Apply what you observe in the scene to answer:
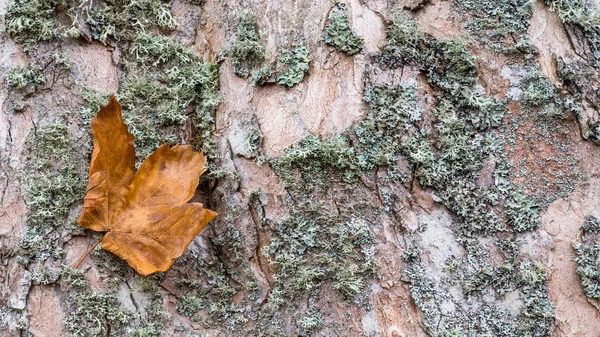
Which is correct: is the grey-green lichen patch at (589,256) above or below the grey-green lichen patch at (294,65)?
below

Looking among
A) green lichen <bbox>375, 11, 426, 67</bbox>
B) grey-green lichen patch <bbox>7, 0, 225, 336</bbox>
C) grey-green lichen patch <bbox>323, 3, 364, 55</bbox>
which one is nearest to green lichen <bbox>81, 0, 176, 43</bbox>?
grey-green lichen patch <bbox>7, 0, 225, 336</bbox>

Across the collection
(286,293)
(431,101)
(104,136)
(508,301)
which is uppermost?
(431,101)

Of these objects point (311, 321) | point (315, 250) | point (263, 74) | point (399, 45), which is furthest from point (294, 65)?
point (311, 321)

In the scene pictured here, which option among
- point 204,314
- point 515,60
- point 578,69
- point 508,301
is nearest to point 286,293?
point 204,314

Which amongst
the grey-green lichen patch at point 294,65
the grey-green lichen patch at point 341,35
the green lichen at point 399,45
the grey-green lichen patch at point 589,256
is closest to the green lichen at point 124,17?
the grey-green lichen patch at point 294,65

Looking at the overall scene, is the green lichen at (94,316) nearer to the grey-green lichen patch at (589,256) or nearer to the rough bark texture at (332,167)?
the rough bark texture at (332,167)

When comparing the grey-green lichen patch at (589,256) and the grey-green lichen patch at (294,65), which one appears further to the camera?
the grey-green lichen patch at (294,65)

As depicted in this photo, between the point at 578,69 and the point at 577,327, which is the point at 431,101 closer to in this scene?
the point at 578,69

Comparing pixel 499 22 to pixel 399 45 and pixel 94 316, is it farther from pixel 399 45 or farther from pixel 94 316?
pixel 94 316
